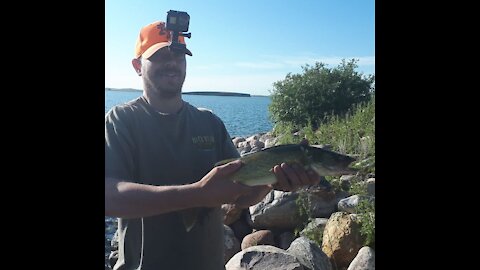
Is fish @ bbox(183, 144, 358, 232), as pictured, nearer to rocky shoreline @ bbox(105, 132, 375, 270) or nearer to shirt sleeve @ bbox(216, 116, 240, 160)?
shirt sleeve @ bbox(216, 116, 240, 160)

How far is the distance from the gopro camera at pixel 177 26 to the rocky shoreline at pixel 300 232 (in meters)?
1.71

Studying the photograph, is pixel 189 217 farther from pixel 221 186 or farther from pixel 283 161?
pixel 283 161

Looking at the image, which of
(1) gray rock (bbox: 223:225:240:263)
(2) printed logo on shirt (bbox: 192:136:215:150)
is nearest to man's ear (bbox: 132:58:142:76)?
(2) printed logo on shirt (bbox: 192:136:215:150)

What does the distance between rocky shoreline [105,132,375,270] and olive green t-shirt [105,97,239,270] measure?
133 centimetres

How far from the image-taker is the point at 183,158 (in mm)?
1730

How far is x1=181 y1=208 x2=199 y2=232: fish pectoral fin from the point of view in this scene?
171cm

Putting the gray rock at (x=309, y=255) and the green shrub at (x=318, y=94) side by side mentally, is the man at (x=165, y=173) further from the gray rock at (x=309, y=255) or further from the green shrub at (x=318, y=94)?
the green shrub at (x=318, y=94)

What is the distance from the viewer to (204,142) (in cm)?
182

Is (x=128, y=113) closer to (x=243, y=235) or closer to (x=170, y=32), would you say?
(x=170, y=32)

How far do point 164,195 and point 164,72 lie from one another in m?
0.50

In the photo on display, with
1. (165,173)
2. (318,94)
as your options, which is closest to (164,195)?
(165,173)

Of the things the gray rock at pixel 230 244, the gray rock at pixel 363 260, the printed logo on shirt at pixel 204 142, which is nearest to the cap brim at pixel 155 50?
the printed logo on shirt at pixel 204 142
